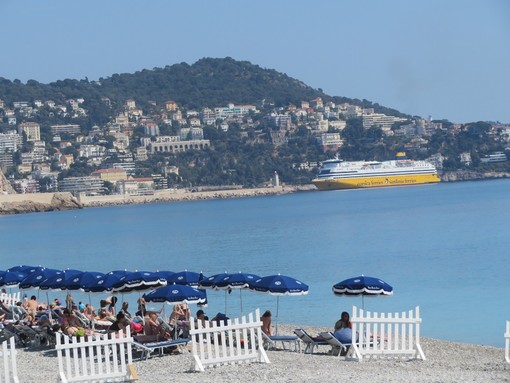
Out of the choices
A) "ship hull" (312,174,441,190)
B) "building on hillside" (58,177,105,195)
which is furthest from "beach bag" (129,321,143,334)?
"building on hillside" (58,177,105,195)

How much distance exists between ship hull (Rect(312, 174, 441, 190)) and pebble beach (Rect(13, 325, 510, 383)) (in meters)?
125

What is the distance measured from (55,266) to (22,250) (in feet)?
37.8

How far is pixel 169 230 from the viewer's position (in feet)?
226

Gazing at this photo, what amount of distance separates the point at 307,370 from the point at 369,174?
129 meters

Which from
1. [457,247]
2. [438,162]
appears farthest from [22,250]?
[438,162]

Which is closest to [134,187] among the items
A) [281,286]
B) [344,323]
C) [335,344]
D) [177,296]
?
[281,286]

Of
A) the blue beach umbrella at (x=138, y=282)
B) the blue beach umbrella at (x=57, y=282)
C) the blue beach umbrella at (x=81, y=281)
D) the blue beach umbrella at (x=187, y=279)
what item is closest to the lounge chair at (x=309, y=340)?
the blue beach umbrella at (x=187, y=279)

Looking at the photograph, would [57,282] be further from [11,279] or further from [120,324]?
[120,324]

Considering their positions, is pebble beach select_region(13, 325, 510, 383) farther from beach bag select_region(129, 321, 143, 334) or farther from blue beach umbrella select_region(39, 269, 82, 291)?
blue beach umbrella select_region(39, 269, 82, 291)

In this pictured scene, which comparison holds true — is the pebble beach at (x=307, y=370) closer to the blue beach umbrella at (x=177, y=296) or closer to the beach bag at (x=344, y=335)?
the beach bag at (x=344, y=335)

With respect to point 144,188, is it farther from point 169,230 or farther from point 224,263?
point 224,263

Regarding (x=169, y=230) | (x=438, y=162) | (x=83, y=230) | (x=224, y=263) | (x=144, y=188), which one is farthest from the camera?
(x=438, y=162)

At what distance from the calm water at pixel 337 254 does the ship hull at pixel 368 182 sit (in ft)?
177

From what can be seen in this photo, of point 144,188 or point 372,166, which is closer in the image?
point 372,166
